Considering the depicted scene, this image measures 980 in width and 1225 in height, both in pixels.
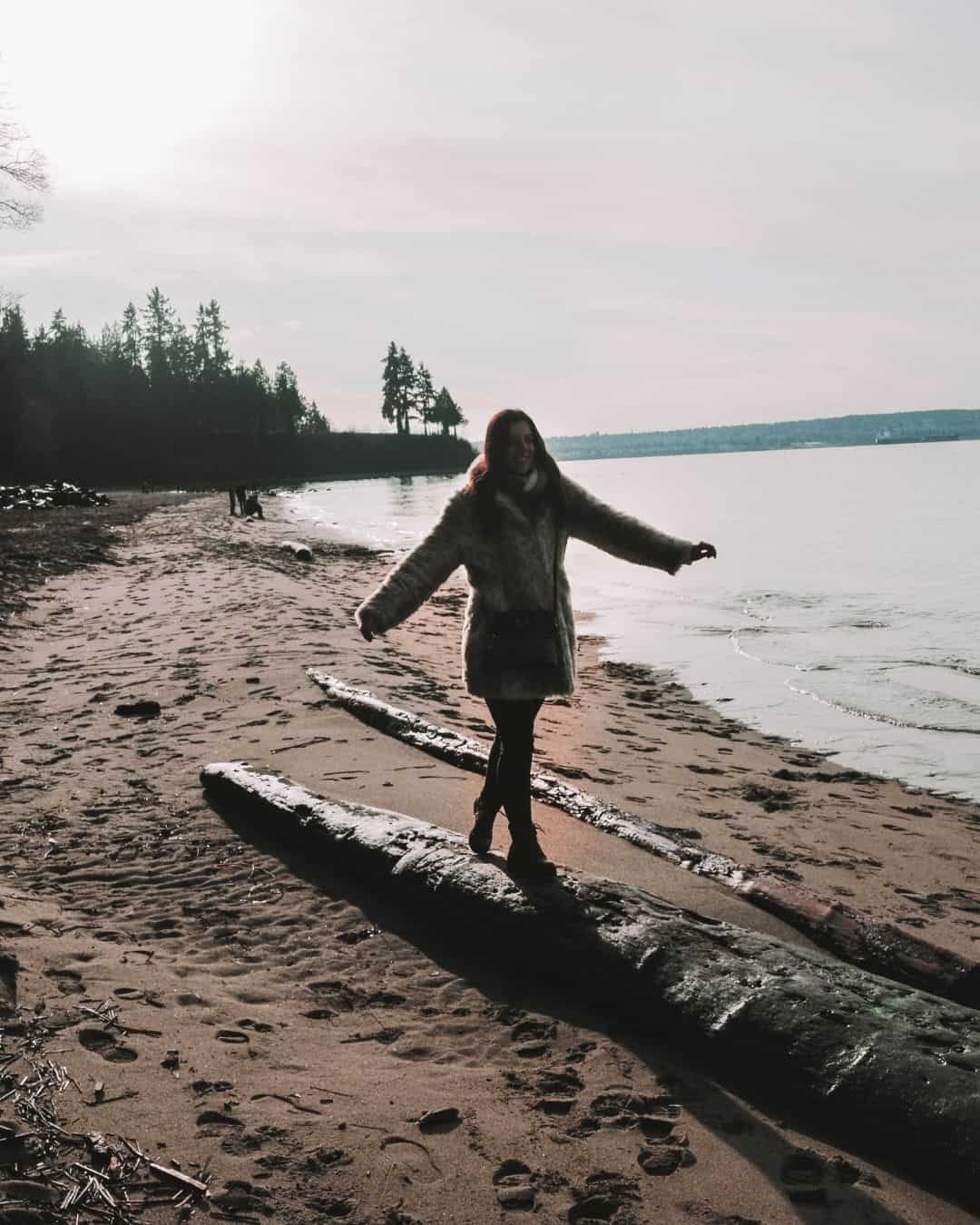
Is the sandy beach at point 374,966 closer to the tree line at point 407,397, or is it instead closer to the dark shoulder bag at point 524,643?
the dark shoulder bag at point 524,643

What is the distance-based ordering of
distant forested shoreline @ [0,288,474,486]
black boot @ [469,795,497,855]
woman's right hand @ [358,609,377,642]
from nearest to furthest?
1. woman's right hand @ [358,609,377,642]
2. black boot @ [469,795,497,855]
3. distant forested shoreline @ [0,288,474,486]

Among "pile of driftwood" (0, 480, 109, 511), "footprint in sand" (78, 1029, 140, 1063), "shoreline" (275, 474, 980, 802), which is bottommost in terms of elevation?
"shoreline" (275, 474, 980, 802)

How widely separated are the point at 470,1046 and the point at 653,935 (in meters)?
0.83

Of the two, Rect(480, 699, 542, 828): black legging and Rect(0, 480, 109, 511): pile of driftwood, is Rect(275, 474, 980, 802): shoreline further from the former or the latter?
Rect(0, 480, 109, 511): pile of driftwood

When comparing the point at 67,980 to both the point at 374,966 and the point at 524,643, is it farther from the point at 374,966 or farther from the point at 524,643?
the point at 524,643

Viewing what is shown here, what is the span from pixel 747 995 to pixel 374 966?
1627 mm

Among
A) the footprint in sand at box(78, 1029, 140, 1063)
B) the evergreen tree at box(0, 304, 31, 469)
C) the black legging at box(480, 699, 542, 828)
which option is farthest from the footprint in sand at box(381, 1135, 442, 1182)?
the evergreen tree at box(0, 304, 31, 469)

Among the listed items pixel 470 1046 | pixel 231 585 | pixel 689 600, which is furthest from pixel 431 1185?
pixel 689 600

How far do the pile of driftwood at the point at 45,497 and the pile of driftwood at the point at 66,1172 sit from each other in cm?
3509

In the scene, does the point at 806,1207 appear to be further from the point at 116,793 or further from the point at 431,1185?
the point at 116,793

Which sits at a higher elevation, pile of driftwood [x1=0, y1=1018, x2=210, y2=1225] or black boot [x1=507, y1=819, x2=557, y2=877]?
black boot [x1=507, y1=819, x2=557, y2=877]

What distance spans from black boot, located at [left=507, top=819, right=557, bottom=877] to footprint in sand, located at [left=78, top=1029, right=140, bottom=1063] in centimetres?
180

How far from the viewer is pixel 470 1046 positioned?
3.51 meters

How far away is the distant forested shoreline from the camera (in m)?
79.3
